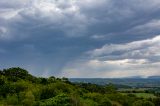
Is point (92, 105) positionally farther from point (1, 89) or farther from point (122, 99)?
point (1, 89)

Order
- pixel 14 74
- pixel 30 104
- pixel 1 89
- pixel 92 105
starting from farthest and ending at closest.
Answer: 1. pixel 14 74
2. pixel 1 89
3. pixel 92 105
4. pixel 30 104

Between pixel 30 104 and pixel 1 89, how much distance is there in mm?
35026

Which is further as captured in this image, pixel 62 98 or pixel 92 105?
pixel 92 105

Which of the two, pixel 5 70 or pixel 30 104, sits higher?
pixel 5 70

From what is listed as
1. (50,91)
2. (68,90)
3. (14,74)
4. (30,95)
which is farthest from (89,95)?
(14,74)

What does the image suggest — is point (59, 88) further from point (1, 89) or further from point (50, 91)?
point (1, 89)

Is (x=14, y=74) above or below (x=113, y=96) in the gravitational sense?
above

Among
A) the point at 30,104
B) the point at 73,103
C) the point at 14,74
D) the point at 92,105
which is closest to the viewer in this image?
the point at 73,103

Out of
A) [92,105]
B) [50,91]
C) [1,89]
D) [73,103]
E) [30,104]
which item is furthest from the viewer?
[1,89]

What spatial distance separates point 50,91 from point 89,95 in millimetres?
17583

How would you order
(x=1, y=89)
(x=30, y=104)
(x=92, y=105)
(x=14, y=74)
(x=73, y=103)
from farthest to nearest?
(x=14, y=74), (x=1, y=89), (x=92, y=105), (x=30, y=104), (x=73, y=103)

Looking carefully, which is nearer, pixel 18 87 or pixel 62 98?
pixel 62 98

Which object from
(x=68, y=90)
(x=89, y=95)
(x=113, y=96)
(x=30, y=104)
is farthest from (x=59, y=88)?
(x=30, y=104)

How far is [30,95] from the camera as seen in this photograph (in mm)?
123625
